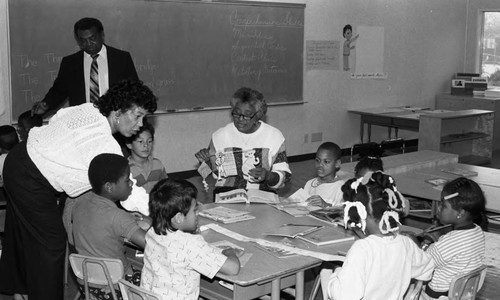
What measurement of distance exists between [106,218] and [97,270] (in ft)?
0.81

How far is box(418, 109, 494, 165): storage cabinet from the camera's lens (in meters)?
8.88

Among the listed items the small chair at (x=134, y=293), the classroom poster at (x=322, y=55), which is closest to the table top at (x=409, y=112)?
the classroom poster at (x=322, y=55)

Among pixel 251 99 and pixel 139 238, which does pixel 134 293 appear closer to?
pixel 139 238

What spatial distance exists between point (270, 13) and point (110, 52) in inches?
151

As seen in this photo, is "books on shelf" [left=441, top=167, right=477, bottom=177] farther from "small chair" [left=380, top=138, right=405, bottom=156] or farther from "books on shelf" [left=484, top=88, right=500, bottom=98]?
"books on shelf" [left=484, top=88, right=500, bottom=98]

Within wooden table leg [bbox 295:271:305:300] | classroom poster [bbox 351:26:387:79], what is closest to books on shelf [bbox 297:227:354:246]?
wooden table leg [bbox 295:271:305:300]

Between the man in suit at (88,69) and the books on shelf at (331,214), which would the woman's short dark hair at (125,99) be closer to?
the books on shelf at (331,214)

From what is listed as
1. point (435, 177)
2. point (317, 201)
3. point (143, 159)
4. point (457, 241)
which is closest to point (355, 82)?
point (435, 177)

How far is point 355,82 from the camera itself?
984cm

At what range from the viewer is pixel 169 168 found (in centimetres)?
783

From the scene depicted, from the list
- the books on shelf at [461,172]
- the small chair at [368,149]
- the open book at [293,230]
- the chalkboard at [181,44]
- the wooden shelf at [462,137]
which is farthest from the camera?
the wooden shelf at [462,137]

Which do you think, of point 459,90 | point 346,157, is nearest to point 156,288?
point 346,157

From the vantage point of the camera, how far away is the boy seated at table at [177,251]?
8.95ft

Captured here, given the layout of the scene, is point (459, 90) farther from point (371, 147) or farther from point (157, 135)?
point (157, 135)
